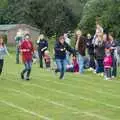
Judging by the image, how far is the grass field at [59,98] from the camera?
12.8m

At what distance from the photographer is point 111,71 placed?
21.9 meters

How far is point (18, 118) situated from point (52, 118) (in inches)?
31.6

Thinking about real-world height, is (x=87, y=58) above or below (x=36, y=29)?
below

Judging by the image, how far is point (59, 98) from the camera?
1562 centimetres

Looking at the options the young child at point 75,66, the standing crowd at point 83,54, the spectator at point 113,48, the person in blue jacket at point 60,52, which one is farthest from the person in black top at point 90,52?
the person in blue jacket at point 60,52

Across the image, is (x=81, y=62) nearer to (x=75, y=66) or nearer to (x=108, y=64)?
(x=75, y=66)

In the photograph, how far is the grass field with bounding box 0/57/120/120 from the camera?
12820 millimetres

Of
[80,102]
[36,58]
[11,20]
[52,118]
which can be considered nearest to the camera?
[52,118]

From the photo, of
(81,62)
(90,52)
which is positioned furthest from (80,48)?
(90,52)

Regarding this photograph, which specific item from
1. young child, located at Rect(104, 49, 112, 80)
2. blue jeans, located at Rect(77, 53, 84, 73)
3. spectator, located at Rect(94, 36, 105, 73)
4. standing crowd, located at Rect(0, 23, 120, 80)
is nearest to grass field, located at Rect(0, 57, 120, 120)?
young child, located at Rect(104, 49, 112, 80)

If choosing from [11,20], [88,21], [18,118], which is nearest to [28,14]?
[11,20]

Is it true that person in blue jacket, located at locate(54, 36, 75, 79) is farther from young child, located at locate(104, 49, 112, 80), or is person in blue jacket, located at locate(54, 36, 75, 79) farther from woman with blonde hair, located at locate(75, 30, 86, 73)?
woman with blonde hair, located at locate(75, 30, 86, 73)

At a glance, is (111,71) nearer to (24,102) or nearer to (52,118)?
(24,102)

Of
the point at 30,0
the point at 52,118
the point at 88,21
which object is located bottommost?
the point at 52,118
